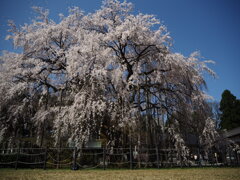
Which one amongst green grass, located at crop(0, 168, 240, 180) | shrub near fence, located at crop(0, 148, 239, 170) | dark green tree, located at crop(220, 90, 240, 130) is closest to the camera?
green grass, located at crop(0, 168, 240, 180)

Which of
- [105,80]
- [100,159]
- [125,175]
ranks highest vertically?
[105,80]

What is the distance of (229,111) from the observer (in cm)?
2636

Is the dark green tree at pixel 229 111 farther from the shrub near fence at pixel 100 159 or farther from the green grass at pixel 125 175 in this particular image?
the green grass at pixel 125 175

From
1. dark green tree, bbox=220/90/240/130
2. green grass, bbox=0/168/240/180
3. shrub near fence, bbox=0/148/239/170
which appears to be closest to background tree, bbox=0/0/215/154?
shrub near fence, bbox=0/148/239/170

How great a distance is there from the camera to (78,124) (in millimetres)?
8117

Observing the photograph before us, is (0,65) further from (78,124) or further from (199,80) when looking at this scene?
(199,80)

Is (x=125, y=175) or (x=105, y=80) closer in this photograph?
(x=125, y=175)

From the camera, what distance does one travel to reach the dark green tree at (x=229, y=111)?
25406 millimetres

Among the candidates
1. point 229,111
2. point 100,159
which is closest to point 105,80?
point 100,159

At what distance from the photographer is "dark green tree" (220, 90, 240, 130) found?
83.4 feet

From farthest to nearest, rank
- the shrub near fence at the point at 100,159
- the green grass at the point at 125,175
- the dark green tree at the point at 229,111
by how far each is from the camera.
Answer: the dark green tree at the point at 229,111
the shrub near fence at the point at 100,159
the green grass at the point at 125,175

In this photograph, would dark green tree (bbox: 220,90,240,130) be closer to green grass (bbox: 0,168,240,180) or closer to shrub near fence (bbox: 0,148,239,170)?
shrub near fence (bbox: 0,148,239,170)

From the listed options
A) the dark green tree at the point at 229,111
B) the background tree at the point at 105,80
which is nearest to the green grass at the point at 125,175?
the background tree at the point at 105,80

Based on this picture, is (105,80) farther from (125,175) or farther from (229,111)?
(229,111)
